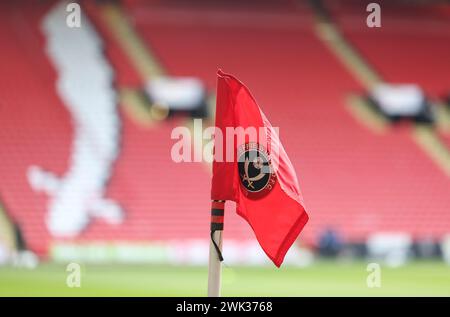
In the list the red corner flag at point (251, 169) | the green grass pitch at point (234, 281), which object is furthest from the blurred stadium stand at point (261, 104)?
the red corner flag at point (251, 169)

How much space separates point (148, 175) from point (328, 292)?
24.5ft

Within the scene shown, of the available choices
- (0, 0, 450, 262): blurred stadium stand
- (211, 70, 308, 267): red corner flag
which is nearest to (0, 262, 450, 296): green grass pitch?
(0, 0, 450, 262): blurred stadium stand

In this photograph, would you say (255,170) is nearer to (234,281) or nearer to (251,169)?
(251,169)

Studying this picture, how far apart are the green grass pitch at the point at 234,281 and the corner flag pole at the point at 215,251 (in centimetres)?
750

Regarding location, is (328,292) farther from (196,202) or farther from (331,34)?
(331,34)

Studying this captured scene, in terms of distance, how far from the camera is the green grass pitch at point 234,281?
520 inches

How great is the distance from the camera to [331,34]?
22.9 m

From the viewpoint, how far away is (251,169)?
538 centimetres

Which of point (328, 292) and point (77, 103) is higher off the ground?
point (77, 103)

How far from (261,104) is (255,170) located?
16.2 meters

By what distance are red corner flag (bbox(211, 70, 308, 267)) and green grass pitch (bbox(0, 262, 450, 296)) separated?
7.42 metres

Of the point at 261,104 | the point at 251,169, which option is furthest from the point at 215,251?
the point at 261,104

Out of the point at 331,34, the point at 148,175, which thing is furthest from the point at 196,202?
the point at 331,34
